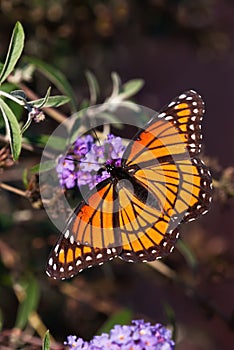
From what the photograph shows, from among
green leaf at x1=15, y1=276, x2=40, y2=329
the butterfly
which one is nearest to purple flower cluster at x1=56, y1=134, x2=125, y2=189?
the butterfly

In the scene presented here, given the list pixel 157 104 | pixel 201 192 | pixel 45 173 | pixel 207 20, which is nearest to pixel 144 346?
pixel 201 192

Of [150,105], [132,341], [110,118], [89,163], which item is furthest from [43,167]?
[150,105]

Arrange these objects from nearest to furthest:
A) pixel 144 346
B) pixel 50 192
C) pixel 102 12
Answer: pixel 144 346 → pixel 50 192 → pixel 102 12

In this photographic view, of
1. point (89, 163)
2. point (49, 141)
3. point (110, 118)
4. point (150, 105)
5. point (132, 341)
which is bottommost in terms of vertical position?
point (132, 341)

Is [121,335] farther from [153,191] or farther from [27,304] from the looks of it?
[27,304]

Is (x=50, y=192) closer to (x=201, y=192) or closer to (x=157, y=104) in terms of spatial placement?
(x=201, y=192)

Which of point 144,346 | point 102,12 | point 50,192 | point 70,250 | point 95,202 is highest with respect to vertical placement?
point 102,12
